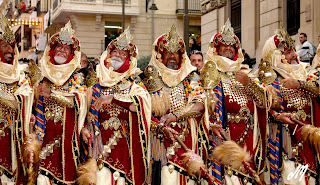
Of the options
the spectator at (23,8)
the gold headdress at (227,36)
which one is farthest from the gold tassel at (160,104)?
the spectator at (23,8)

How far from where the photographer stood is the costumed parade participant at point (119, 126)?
7.04 m

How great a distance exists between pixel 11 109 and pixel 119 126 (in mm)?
1243

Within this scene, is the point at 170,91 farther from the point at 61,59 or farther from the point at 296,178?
the point at 296,178

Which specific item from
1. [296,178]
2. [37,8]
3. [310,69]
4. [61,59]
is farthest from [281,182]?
[37,8]

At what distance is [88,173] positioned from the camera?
22.3 ft

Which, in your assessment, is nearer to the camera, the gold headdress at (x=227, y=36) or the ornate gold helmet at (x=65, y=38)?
the ornate gold helmet at (x=65, y=38)

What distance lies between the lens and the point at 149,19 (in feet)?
105

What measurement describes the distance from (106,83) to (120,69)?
0.25 m

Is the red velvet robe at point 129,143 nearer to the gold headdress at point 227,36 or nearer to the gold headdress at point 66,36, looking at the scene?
the gold headdress at point 66,36

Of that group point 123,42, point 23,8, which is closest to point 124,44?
point 123,42

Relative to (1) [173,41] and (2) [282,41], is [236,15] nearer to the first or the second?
(2) [282,41]

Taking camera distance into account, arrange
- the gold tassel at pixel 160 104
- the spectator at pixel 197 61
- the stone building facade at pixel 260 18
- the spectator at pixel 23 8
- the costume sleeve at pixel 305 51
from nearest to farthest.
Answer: the gold tassel at pixel 160 104
the spectator at pixel 197 61
the costume sleeve at pixel 305 51
the stone building facade at pixel 260 18
the spectator at pixel 23 8

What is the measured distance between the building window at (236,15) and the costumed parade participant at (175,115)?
472 inches

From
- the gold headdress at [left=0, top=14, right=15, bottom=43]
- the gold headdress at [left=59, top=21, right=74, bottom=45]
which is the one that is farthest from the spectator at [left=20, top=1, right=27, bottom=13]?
the gold headdress at [left=59, top=21, right=74, bottom=45]
